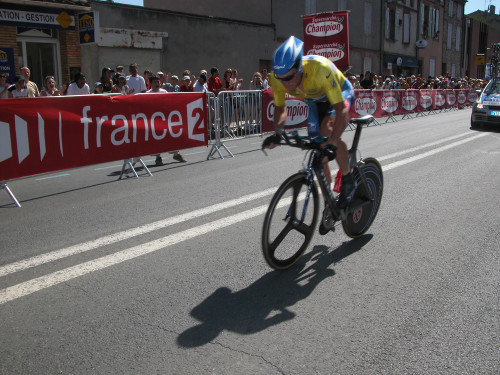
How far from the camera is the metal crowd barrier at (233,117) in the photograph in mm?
10688

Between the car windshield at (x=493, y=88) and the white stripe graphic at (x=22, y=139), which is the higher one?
the car windshield at (x=493, y=88)

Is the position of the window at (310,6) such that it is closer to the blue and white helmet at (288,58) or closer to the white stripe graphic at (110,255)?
the white stripe graphic at (110,255)

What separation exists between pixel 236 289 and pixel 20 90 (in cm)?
958

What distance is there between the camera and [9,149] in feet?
21.9

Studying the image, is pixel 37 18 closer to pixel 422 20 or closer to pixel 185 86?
pixel 185 86

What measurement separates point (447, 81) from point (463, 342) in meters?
34.8

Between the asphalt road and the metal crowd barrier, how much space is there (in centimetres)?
417

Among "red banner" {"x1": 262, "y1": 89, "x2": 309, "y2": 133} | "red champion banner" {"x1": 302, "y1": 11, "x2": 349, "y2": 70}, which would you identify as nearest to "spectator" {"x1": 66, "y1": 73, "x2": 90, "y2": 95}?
"red banner" {"x1": 262, "y1": 89, "x2": 309, "y2": 133}

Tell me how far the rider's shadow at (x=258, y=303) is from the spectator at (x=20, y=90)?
30.6 ft

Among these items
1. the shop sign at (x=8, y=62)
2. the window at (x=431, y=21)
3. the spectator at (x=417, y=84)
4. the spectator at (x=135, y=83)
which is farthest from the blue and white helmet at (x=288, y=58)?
the window at (x=431, y=21)

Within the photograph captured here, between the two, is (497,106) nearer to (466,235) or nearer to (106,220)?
(466,235)

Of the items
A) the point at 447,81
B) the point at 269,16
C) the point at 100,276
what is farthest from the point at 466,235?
the point at 447,81


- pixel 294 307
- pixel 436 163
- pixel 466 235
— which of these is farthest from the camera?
pixel 436 163

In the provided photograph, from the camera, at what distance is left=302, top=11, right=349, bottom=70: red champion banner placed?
1812 centimetres
